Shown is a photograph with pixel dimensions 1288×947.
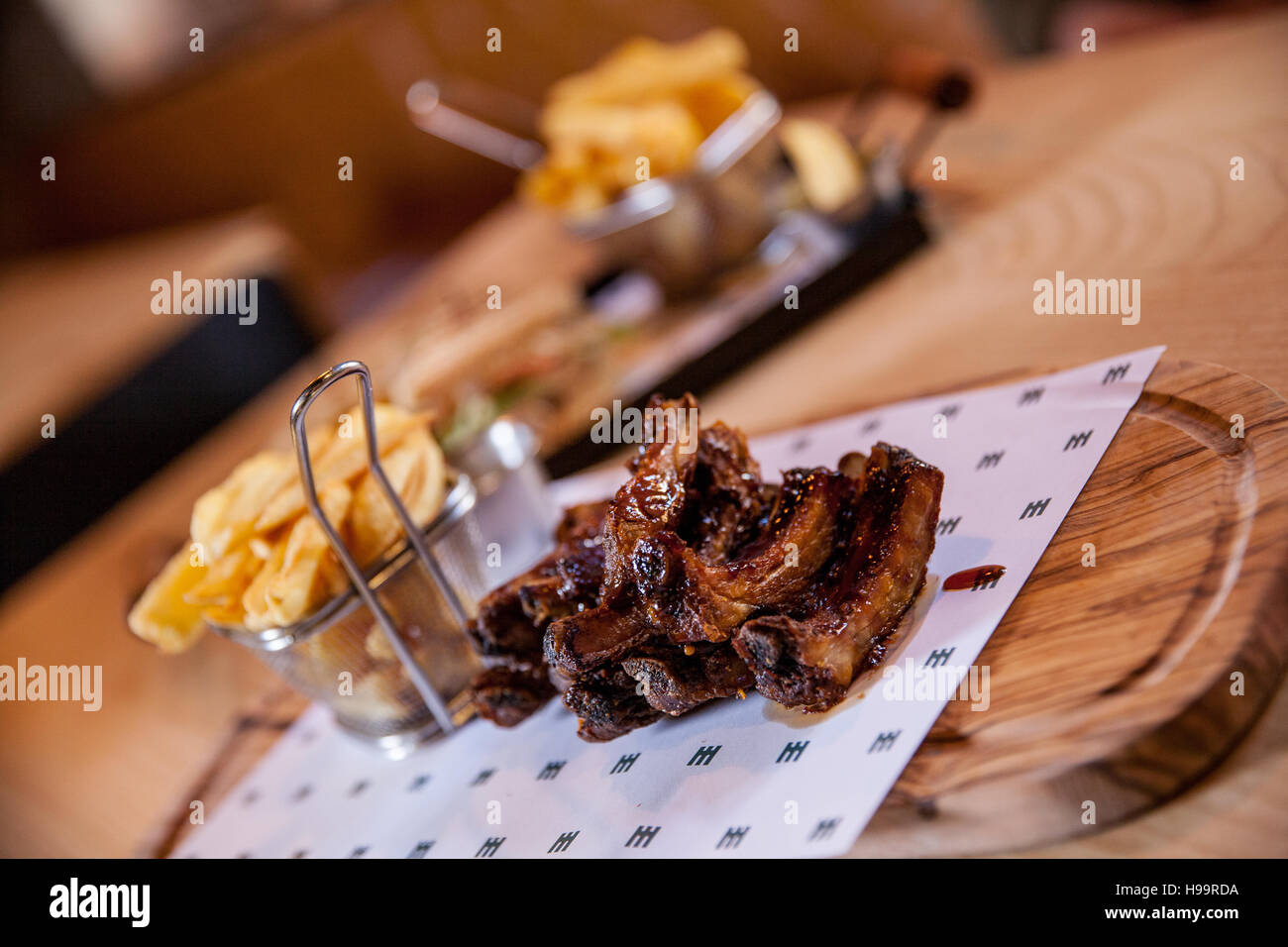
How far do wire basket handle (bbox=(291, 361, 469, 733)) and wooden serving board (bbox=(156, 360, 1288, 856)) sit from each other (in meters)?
0.81

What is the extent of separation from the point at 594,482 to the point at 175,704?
1190mm

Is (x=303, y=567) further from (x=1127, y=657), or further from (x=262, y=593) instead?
(x=1127, y=657)

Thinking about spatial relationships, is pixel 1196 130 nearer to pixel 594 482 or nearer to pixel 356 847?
pixel 594 482

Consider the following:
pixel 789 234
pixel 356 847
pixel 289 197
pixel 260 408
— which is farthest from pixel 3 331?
pixel 356 847

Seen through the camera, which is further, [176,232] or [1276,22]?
[176,232]

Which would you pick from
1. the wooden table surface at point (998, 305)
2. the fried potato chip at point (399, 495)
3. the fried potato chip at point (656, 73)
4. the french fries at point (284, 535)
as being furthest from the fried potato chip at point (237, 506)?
the fried potato chip at point (656, 73)

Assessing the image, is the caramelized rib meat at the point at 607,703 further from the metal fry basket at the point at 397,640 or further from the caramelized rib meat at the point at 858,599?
the metal fry basket at the point at 397,640

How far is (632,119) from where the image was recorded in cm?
262

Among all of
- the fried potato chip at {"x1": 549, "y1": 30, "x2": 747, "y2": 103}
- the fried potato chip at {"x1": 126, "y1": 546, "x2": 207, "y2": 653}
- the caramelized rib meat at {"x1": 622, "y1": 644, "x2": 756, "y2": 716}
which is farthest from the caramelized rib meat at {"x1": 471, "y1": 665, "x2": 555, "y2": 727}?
the fried potato chip at {"x1": 549, "y1": 30, "x2": 747, "y2": 103}

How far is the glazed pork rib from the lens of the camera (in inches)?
46.6

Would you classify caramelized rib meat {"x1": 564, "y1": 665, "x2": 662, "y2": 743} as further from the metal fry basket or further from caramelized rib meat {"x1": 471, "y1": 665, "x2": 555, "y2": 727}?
the metal fry basket

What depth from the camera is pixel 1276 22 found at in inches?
104

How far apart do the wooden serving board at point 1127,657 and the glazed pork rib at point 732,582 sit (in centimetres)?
15
